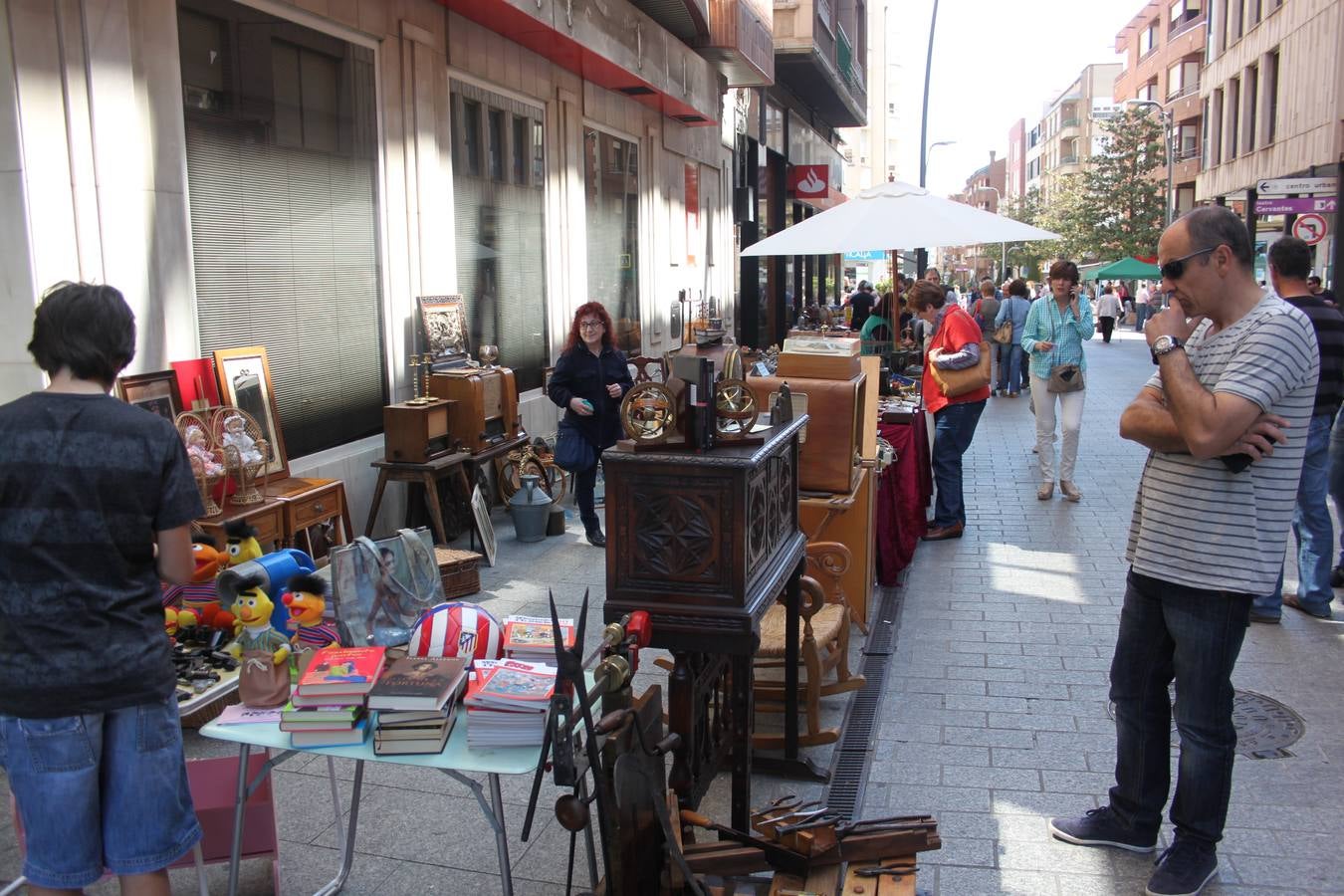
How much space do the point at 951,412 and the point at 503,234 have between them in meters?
4.38

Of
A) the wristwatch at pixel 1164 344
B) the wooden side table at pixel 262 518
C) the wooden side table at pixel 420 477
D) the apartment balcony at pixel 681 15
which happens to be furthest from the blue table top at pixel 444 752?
the apartment balcony at pixel 681 15

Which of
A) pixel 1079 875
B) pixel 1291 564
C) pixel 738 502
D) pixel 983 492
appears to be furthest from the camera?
pixel 983 492

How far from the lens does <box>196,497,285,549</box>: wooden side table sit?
555 centimetres

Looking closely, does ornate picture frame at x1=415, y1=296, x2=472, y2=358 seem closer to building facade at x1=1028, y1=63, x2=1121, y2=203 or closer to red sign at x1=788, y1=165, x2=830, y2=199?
red sign at x1=788, y1=165, x2=830, y2=199

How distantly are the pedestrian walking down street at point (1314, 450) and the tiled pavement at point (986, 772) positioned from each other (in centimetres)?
19

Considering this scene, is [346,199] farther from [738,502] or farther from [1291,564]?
[1291,564]

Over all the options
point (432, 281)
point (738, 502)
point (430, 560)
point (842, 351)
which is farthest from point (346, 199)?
point (738, 502)

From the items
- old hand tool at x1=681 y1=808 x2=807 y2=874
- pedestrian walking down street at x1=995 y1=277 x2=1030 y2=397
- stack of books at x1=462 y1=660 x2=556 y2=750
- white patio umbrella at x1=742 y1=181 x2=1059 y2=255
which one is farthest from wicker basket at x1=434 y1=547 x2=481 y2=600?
pedestrian walking down street at x1=995 y1=277 x2=1030 y2=397

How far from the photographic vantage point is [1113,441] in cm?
1334

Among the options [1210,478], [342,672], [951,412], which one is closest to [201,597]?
[342,672]

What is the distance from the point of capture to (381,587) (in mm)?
3627

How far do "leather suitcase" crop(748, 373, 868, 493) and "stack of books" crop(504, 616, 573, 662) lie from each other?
2.38 m

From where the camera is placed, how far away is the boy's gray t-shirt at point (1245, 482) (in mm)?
3295

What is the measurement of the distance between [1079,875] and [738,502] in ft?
5.77
